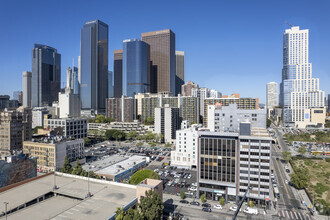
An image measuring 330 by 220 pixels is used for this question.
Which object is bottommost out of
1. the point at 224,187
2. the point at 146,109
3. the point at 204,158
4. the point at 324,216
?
the point at 324,216

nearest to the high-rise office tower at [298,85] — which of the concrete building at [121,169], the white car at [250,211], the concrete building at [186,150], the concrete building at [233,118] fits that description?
the concrete building at [233,118]

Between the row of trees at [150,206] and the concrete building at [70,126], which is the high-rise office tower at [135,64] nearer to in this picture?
the concrete building at [70,126]

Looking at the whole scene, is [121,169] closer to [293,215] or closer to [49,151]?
[49,151]

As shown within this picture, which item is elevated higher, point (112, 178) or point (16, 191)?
point (16, 191)

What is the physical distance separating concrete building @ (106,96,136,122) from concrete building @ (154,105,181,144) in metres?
42.8

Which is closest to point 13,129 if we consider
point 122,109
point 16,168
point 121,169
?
point 16,168

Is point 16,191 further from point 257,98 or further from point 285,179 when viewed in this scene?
point 257,98

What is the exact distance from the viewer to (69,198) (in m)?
34.8

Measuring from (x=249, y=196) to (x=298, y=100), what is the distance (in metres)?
152

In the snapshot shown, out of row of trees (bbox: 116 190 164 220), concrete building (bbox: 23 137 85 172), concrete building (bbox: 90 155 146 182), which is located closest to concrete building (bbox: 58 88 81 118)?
concrete building (bbox: 23 137 85 172)

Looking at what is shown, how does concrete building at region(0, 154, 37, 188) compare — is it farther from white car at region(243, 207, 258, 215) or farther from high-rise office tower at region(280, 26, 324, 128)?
high-rise office tower at region(280, 26, 324, 128)

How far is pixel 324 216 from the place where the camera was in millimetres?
39969

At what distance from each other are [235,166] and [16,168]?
4606 centimetres

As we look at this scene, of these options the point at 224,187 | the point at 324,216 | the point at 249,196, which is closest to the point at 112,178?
the point at 224,187
